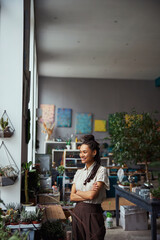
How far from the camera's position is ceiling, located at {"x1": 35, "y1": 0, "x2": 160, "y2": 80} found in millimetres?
6547

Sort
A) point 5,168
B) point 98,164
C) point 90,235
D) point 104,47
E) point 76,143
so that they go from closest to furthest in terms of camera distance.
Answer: point 90,235 < point 98,164 < point 5,168 < point 104,47 < point 76,143

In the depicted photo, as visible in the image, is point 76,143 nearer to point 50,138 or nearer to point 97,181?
point 50,138

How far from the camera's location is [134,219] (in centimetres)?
613

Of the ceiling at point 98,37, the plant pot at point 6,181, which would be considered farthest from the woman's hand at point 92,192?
the ceiling at point 98,37

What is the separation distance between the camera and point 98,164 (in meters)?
2.75

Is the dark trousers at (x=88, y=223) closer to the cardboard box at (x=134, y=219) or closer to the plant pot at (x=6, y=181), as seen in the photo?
the plant pot at (x=6, y=181)

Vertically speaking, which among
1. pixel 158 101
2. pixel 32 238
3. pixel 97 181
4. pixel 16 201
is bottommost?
pixel 32 238

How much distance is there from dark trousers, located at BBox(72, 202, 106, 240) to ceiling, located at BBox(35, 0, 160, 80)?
492 centimetres

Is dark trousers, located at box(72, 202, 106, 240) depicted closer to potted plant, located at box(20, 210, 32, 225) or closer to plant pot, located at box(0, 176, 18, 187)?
potted plant, located at box(20, 210, 32, 225)

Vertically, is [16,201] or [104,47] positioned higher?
[104,47]

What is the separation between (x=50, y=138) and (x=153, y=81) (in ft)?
A: 17.4

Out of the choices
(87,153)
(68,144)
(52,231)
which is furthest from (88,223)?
(68,144)

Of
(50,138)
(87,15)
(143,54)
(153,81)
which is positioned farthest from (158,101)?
(87,15)

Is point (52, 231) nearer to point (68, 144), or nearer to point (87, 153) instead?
point (87, 153)
